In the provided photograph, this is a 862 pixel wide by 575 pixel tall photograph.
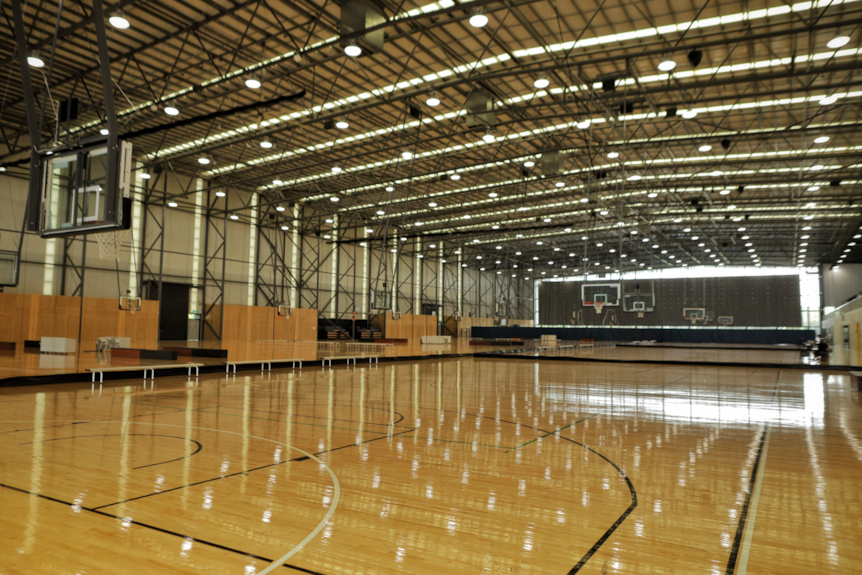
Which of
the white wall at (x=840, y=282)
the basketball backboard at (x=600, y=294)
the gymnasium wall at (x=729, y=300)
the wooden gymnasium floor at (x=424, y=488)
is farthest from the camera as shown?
the gymnasium wall at (x=729, y=300)

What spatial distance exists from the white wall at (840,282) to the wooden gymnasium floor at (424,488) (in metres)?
41.2

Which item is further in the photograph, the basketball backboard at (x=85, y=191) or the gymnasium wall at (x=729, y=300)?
the gymnasium wall at (x=729, y=300)

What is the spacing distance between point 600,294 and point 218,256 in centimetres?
2058

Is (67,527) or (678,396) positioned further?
(678,396)

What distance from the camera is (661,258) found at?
45062 millimetres

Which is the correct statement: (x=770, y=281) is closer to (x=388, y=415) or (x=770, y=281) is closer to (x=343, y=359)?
(x=343, y=359)

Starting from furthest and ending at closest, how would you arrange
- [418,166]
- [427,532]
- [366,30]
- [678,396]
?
1. [418,166]
2. [366,30]
3. [678,396]
4. [427,532]

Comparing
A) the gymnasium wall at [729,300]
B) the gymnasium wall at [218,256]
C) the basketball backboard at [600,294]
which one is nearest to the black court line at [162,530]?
the gymnasium wall at [218,256]

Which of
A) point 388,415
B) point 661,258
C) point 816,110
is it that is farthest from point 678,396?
point 661,258

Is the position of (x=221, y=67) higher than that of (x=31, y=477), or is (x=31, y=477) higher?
(x=221, y=67)

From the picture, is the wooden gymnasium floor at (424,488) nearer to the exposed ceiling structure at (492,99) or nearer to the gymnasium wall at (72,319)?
the exposed ceiling structure at (492,99)

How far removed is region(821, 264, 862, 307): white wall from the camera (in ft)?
136

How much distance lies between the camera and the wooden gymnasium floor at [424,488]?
310cm

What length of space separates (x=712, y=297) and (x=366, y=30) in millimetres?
40810
